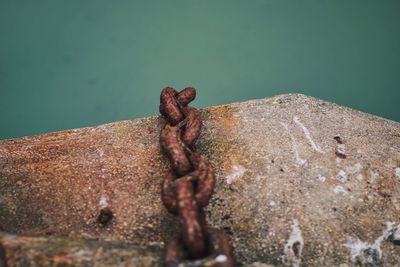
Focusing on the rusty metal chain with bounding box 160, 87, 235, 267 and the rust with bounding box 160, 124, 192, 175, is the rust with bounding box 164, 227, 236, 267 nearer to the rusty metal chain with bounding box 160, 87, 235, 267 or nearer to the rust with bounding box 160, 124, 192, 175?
the rusty metal chain with bounding box 160, 87, 235, 267

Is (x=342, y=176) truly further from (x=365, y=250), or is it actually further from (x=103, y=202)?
(x=103, y=202)

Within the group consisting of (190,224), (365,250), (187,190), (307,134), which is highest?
(307,134)

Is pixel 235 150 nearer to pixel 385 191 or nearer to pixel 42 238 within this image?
pixel 385 191

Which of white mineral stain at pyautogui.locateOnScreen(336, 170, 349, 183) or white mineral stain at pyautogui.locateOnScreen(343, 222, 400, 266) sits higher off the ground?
white mineral stain at pyautogui.locateOnScreen(336, 170, 349, 183)

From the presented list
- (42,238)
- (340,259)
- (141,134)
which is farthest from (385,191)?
(42,238)

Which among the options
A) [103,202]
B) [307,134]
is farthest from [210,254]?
[307,134]

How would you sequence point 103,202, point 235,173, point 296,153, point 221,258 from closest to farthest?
point 221,258 < point 103,202 < point 235,173 < point 296,153

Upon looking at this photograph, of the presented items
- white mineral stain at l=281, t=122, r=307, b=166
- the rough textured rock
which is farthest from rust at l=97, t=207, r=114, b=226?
white mineral stain at l=281, t=122, r=307, b=166
